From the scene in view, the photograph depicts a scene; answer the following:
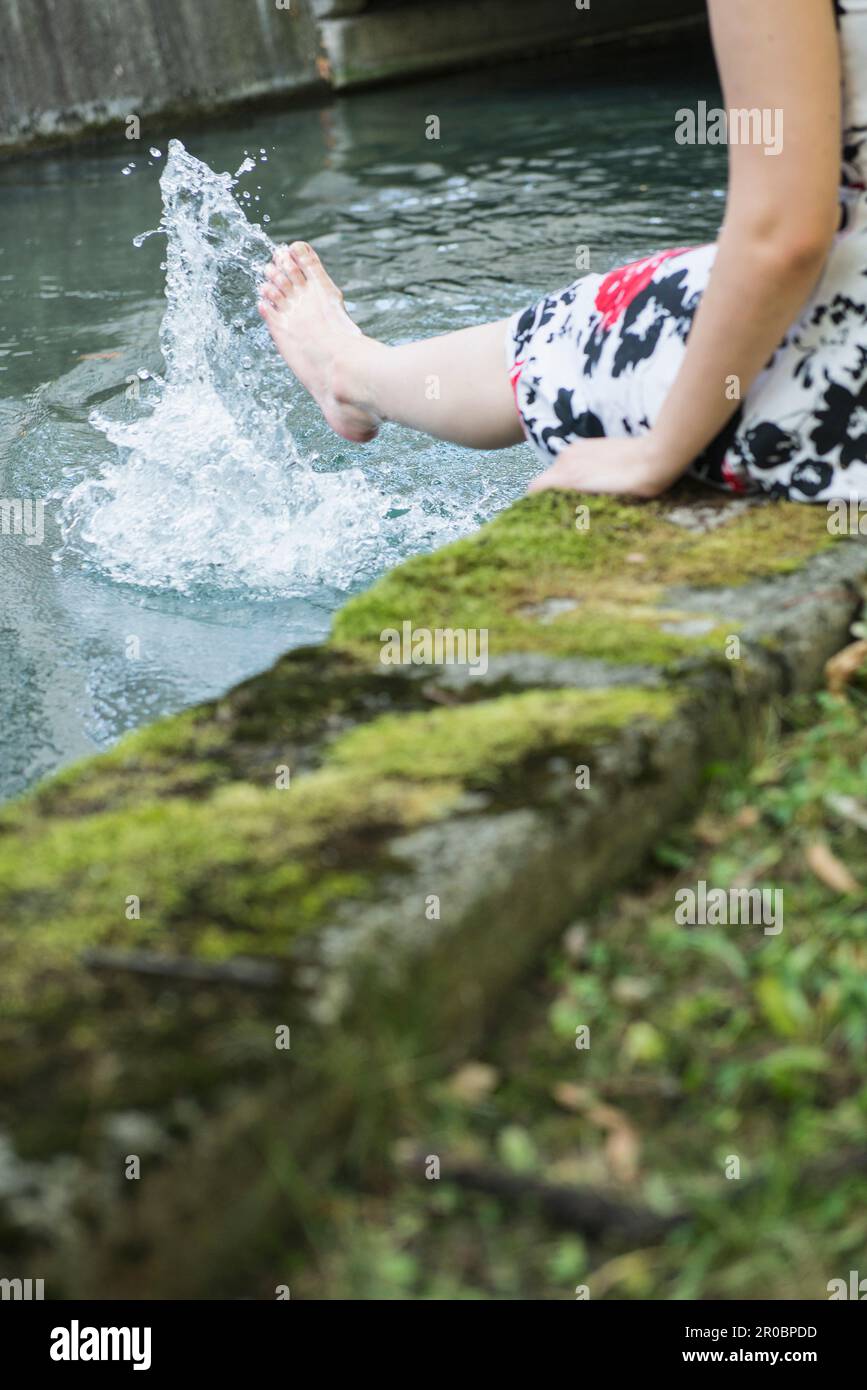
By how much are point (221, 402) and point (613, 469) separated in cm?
248

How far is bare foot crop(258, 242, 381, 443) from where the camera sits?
10.9ft

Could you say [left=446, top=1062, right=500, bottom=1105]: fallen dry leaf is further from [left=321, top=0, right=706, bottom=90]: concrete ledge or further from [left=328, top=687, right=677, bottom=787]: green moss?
[left=321, top=0, right=706, bottom=90]: concrete ledge

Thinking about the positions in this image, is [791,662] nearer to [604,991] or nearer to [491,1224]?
[604,991]

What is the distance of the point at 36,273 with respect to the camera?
274 inches

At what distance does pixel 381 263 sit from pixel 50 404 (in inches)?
79.2

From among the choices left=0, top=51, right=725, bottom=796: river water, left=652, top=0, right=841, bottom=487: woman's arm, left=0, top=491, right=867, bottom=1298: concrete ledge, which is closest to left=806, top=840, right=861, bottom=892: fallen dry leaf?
left=0, top=491, right=867, bottom=1298: concrete ledge

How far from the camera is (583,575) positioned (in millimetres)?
2199

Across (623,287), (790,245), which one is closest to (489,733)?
(790,245)

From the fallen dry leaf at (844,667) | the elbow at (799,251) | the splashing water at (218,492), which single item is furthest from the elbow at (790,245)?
the splashing water at (218,492)

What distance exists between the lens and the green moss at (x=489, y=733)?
1645 mm

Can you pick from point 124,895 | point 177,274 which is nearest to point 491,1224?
point 124,895

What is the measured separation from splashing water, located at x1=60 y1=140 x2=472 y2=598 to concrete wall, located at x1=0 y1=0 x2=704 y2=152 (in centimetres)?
665

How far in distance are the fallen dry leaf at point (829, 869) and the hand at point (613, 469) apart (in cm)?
88
